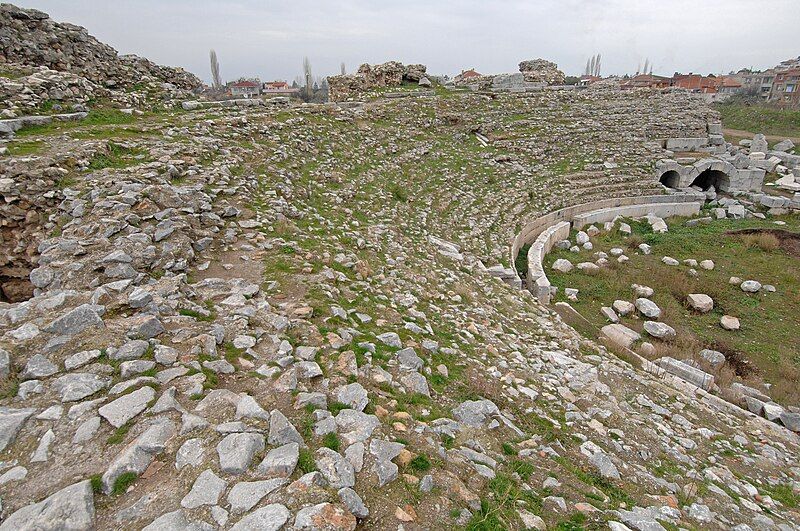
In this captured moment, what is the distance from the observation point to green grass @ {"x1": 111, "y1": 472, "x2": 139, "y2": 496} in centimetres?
279

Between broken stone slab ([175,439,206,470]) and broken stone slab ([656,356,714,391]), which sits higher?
broken stone slab ([175,439,206,470])

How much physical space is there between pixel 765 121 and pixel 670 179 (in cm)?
2914

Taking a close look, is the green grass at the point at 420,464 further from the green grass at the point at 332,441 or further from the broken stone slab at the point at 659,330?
the broken stone slab at the point at 659,330

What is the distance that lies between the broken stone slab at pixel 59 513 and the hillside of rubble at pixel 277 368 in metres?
0.01

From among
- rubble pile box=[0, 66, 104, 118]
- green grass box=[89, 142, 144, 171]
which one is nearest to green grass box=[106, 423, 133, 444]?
green grass box=[89, 142, 144, 171]

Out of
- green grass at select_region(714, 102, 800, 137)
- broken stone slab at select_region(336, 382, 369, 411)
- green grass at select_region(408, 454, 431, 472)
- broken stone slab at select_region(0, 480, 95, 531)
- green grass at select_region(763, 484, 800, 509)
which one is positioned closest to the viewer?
broken stone slab at select_region(0, 480, 95, 531)

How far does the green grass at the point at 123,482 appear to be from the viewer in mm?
2795

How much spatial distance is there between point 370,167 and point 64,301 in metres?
10.5

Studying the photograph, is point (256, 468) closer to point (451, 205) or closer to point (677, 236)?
point (451, 205)

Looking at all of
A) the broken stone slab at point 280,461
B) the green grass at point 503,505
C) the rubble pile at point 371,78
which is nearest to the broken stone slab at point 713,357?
the green grass at point 503,505

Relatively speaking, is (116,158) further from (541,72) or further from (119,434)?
(541,72)

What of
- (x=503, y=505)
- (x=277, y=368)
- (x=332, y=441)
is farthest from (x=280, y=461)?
(x=503, y=505)

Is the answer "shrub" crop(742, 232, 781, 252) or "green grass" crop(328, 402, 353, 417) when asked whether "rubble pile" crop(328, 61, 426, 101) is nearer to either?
"shrub" crop(742, 232, 781, 252)

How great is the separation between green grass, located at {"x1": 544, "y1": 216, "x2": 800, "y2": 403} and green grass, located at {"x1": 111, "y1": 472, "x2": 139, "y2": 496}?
10278 mm
